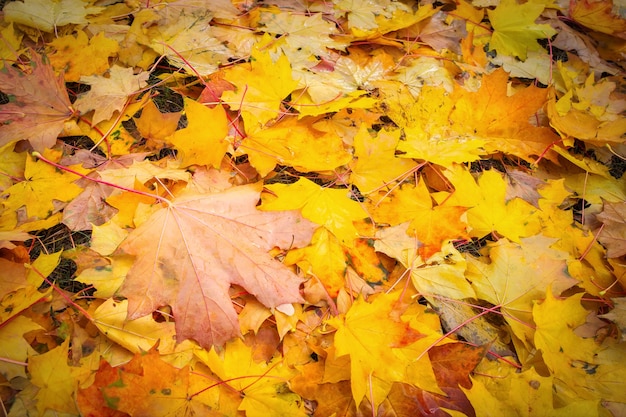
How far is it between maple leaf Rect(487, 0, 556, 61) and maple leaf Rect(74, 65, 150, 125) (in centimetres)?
160

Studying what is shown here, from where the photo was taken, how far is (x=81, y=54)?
1.55 m

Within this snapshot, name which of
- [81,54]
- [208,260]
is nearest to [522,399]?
[208,260]

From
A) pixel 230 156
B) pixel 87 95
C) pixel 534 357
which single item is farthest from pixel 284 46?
pixel 534 357

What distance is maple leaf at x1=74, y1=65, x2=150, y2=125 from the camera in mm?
1441

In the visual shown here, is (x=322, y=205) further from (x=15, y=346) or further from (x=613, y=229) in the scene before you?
(x=613, y=229)

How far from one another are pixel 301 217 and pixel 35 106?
1046mm

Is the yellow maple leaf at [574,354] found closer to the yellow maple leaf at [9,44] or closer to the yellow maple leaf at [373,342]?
the yellow maple leaf at [373,342]

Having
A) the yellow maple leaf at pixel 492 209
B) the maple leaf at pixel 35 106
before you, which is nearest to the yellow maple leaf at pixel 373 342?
the yellow maple leaf at pixel 492 209

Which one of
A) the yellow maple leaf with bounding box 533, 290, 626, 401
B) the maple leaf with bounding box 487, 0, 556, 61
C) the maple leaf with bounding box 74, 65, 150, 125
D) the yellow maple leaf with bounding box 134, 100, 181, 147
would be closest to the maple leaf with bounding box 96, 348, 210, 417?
the yellow maple leaf with bounding box 134, 100, 181, 147

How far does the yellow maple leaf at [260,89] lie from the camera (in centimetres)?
144

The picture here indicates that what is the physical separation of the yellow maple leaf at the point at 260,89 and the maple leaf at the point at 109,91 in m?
0.36

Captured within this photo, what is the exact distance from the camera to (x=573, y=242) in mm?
1424

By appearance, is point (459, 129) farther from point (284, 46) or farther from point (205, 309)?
point (205, 309)

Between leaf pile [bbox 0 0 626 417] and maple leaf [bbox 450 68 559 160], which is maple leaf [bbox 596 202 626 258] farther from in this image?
maple leaf [bbox 450 68 559 160]
